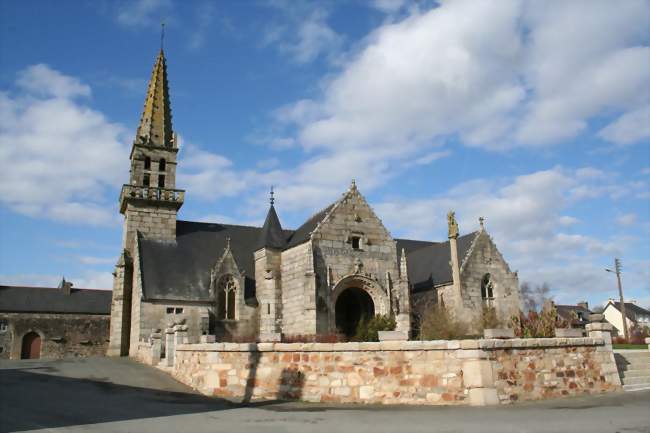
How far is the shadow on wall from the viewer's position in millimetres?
13234

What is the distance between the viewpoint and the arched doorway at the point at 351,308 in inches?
1033

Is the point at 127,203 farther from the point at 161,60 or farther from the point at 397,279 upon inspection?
the point at 397,279

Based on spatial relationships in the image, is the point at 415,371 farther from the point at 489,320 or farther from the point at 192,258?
the point at 192,258

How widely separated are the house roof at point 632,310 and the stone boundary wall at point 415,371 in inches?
2321

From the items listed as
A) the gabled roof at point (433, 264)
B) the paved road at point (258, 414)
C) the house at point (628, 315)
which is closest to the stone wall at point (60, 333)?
the gabled roof at point (433, 264)

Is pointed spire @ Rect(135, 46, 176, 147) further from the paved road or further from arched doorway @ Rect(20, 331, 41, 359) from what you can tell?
arched doorway @ Rect(20, 331, 41, 359)

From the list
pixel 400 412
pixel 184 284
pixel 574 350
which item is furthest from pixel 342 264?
pixel 400 412

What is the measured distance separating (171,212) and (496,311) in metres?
17.7

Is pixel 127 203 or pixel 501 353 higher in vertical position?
pixel 127 203

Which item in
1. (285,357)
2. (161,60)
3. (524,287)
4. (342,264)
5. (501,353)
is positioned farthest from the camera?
(524,287)

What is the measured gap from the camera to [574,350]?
1395 centimetres

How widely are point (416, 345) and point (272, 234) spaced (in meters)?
15.6

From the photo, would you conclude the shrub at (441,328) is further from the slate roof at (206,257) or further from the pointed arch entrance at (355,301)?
the slate roof at (206,257)

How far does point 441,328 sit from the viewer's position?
20594mm
